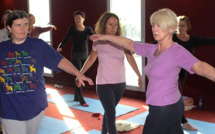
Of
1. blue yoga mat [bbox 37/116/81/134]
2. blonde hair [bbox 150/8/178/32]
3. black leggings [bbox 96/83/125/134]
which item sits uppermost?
blonde hair [bbox 150/8/178/32]

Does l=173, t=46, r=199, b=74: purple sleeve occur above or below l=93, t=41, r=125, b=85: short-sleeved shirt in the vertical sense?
above

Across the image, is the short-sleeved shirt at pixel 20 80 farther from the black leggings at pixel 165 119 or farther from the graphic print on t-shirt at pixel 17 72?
the black leggings at pixel 165 119

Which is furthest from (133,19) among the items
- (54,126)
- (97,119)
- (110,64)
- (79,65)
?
(110,64)

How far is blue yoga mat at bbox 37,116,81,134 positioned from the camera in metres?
4.16

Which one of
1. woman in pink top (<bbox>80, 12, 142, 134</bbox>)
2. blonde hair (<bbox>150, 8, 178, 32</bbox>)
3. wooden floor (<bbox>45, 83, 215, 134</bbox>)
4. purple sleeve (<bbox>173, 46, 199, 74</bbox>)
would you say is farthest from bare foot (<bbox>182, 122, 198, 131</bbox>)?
blonde hair (<bbox>150, 8, 178, 32</bbox>)

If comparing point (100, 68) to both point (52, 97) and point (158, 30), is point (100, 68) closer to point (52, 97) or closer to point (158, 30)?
point (158, 30)

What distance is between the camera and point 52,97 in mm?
6383

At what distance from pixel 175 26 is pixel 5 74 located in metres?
1.33

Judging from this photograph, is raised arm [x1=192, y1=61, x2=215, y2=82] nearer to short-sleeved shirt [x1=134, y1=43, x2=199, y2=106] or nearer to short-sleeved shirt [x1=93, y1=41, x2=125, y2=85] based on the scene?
short-sleeved shirt [x1=134, y1=43, x2=199, y2=106]

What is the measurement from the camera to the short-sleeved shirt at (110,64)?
125 inches

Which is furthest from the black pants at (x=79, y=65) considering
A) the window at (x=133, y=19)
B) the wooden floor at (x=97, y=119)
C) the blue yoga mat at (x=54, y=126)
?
the window at (x=133, y=19)

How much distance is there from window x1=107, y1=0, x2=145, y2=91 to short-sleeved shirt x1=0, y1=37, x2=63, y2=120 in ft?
12.9

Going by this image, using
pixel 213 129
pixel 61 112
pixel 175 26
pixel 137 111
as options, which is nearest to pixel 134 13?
pixel 137 111

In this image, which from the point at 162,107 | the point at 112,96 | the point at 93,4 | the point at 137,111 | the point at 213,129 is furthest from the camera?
the point at 93,4
